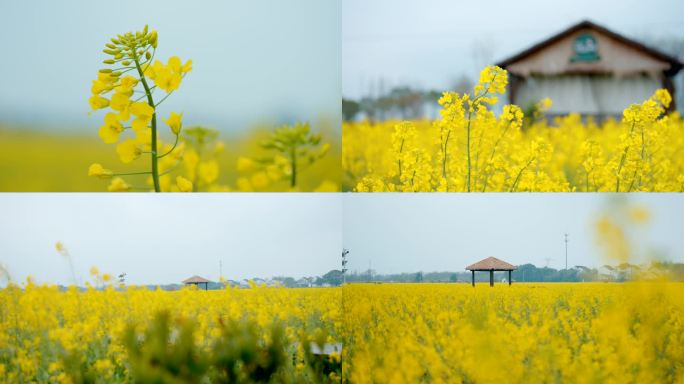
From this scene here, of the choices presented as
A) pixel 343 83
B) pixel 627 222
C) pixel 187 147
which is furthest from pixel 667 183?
pixel 187 147

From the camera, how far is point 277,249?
369 cm

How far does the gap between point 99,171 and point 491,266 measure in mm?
1830

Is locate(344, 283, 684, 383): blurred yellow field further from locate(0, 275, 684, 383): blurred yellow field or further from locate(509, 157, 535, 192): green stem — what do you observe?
locate(509, 157, 535, 192): green stem

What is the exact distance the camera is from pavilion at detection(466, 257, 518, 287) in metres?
3.59

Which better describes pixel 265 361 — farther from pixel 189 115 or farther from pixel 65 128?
pixel 65 128

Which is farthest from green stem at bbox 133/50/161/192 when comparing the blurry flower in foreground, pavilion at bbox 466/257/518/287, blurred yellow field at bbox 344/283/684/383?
the blurry flower in foreground

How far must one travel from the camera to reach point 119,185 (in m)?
3.60

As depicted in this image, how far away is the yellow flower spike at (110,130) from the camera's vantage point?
360cm

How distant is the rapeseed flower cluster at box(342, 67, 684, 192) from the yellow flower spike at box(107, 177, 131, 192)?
999 millimetres

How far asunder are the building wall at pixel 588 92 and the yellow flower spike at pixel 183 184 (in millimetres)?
1553

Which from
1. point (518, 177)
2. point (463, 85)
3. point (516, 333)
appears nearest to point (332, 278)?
point (516, 333)

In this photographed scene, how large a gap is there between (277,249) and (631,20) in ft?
6.20

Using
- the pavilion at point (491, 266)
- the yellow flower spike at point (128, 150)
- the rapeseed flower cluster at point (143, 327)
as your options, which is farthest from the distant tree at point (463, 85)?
the yellow flower spike at point (128, 150)

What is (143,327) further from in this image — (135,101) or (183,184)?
(135,101)
